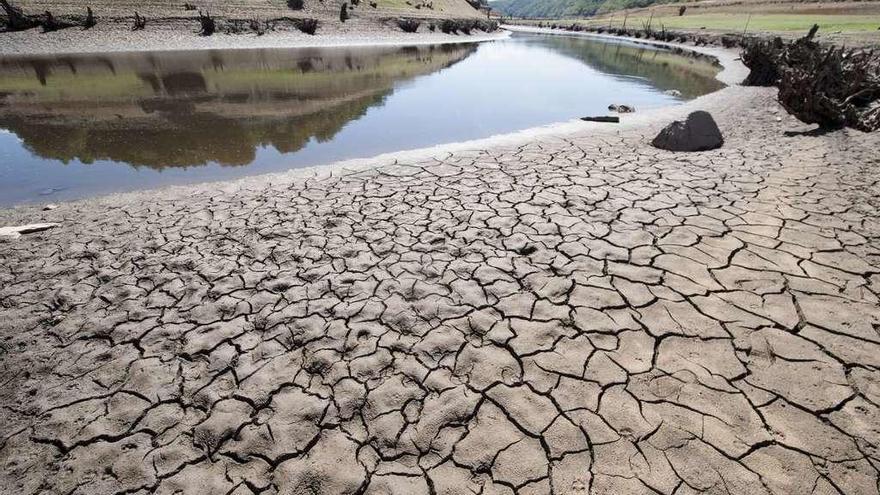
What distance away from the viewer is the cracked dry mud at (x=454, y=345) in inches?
83.4

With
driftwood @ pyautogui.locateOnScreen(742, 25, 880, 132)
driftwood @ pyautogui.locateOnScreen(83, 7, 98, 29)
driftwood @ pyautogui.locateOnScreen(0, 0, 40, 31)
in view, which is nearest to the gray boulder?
driftwood @ pyautogui.locateOnScreen(742, 25, 880, 132)

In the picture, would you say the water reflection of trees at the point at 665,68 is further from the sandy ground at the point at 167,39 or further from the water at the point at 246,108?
the sandy ground at the point at 167,39

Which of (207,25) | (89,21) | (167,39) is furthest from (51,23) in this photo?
(207,25)

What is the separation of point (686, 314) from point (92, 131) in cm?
1095

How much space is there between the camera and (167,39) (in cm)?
2005

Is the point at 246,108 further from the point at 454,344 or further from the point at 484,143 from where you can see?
the point at 454,344

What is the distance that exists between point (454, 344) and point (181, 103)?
1144 centimetres

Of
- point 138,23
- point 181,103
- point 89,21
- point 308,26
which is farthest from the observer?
point 308,26

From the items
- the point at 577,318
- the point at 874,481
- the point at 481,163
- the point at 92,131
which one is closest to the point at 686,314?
the point at 577,318

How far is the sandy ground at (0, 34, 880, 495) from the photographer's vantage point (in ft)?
6.95

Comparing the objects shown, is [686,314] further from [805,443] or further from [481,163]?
[481,163]

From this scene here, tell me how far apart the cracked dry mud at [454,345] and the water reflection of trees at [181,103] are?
11.1 feet

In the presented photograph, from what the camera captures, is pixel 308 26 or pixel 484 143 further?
pixel 308 26

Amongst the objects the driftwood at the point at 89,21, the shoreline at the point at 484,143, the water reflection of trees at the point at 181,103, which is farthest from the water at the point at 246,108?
the driftwood at the point at 89,21
